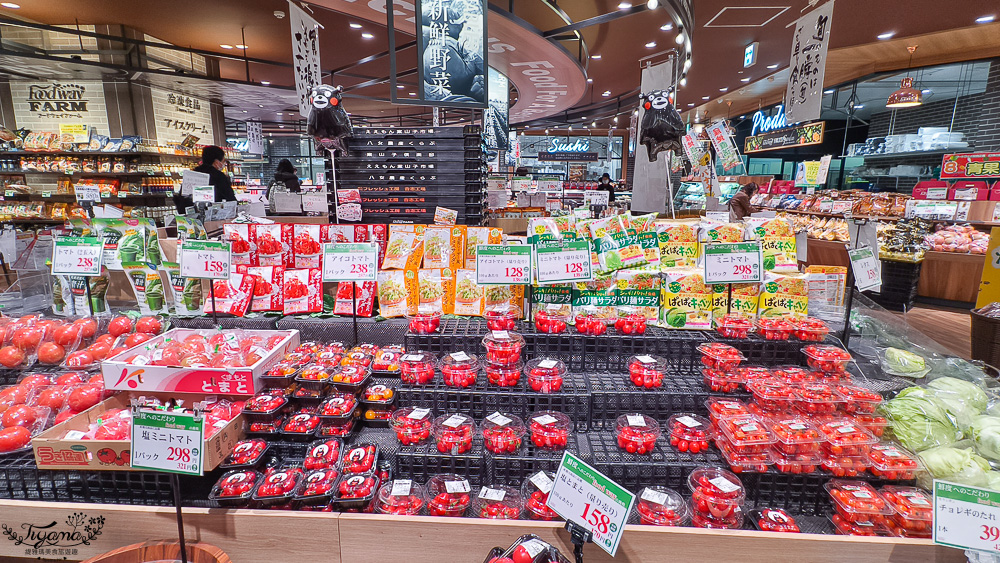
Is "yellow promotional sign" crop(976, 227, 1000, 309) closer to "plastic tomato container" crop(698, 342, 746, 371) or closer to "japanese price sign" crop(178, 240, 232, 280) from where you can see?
"plastic tomato container" crop(698, 342, 746, 371)

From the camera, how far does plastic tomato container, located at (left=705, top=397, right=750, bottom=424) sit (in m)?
1.68

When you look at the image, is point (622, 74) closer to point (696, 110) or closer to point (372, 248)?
point (696, 110)

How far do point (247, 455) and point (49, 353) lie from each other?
137 centimetres

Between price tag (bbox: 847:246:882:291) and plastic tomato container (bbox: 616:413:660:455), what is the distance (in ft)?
4.47

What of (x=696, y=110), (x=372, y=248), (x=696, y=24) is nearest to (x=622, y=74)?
(x=696, y=24)

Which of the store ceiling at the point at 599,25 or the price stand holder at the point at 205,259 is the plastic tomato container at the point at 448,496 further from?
the store ceiling at the point at 599,25

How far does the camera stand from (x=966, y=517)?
43.6 inches

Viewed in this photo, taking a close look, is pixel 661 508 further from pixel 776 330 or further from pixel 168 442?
pixel 168 442

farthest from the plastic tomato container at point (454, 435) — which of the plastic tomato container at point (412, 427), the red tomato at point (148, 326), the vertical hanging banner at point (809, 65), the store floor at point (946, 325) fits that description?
the vertical hanging banner at point (809, 65)

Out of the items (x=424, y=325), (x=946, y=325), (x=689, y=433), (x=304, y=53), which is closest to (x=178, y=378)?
(x=424, y=325)

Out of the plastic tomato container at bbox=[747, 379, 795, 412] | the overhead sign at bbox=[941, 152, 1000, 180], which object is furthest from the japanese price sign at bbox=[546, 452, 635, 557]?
the overhead sign at bbox=[941, 152, 1000, 180]

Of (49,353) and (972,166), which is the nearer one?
(49,353)

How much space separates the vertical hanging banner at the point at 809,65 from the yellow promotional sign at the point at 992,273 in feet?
5.61

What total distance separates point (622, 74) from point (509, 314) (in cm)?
960
